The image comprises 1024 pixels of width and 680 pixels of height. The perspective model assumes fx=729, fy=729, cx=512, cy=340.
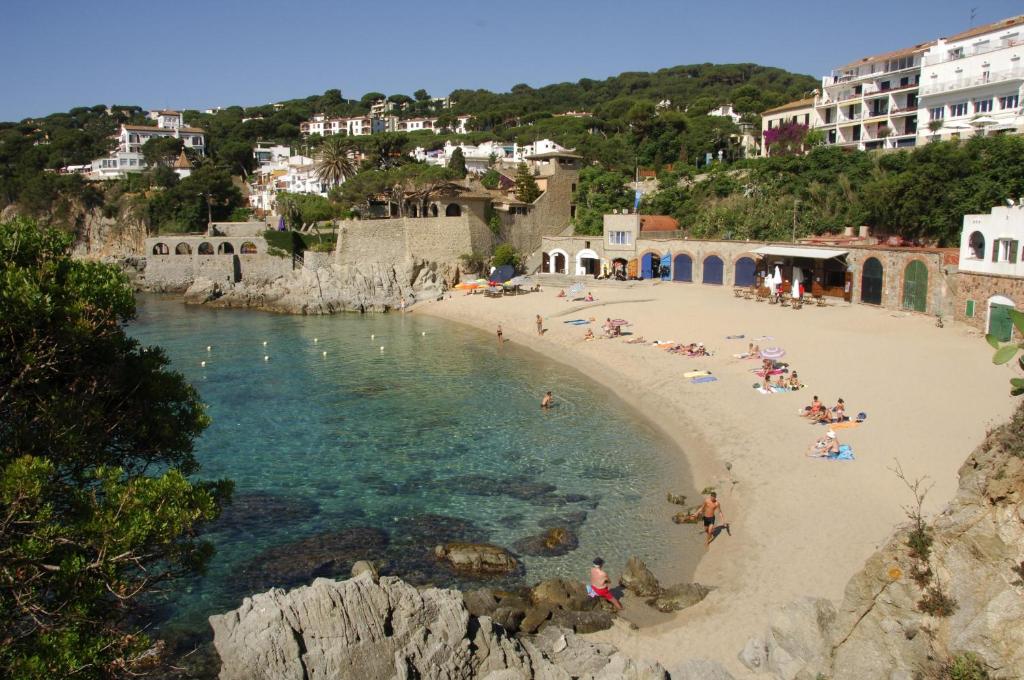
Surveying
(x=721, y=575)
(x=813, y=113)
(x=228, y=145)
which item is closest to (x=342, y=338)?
(x=721, y=575)

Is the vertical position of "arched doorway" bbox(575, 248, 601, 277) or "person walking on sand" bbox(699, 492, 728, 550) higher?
"arched doorway" bbox(575, 248, 601, 277)

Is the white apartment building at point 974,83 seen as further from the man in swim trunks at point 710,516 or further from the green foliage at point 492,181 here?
the man in swim trunks at point 710,516

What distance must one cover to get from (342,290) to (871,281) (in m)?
28.2

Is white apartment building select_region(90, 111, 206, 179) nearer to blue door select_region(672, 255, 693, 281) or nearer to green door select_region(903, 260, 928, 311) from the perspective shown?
blue door select_region(672, 255, 693, 281)

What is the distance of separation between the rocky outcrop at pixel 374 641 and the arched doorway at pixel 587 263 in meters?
35.5

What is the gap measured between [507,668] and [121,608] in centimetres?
423

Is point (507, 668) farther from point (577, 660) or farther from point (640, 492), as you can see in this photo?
point (640, 492)

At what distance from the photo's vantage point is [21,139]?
8806cm

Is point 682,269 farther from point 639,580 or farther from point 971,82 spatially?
point 639,580

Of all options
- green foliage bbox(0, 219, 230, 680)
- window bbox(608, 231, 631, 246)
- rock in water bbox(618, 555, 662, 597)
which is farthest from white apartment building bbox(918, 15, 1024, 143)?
green foliage bbox(0, 219, 230, 680)

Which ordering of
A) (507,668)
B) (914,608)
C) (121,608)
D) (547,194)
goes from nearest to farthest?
1. (914,608)
2. (121,608)
3. (507,668)
4. (547,194)

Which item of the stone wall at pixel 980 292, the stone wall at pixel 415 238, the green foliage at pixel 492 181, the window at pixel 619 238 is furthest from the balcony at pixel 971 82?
the green foliage at pixel 492 181

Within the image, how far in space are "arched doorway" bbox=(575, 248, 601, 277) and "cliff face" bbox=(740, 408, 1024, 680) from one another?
36619 mm

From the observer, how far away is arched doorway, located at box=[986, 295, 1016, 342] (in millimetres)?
22827
